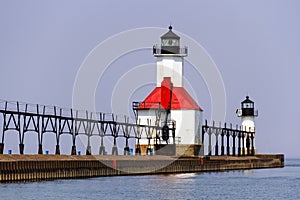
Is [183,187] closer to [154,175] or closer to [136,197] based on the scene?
[136,197]

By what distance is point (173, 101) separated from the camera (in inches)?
4333

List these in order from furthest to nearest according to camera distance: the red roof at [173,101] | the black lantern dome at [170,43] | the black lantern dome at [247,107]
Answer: the black lantern dome at [247,107] → the black lantern dome at [170,43] → the red roof at [173,101]

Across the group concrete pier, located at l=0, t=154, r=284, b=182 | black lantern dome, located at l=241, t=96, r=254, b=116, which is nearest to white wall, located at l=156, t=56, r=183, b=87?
concrete pier, located at l=0, t=154, r=284, b=182

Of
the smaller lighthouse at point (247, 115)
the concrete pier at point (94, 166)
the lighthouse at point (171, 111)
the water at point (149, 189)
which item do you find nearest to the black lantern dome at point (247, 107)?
the smaller lighthouse at point (247, 115)

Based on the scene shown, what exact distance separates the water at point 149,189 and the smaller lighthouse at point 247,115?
48.2 metres

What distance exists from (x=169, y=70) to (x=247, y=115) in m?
26.7

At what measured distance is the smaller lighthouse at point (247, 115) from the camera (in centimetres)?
13462

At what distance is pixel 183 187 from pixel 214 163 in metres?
34.2

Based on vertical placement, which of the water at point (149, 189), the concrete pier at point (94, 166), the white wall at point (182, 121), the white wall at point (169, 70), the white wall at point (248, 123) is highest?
the white wall at point (169, 70)

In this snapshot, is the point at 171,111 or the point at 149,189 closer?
the point at 149,189

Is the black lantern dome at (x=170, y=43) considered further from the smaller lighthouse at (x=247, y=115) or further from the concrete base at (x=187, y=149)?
the smaller lighthouse at (x=247, y=115)

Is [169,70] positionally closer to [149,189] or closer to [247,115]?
[247,115]

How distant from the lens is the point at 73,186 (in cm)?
7044

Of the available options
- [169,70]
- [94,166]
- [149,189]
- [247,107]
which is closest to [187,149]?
[169,70]
